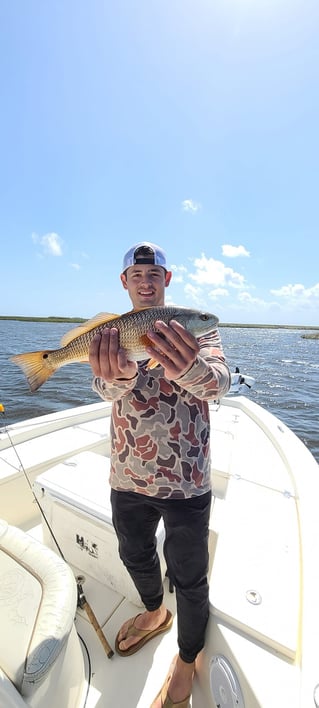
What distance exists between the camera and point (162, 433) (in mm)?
1944

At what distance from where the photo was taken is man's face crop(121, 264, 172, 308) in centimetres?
217

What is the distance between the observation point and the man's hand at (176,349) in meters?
1.72

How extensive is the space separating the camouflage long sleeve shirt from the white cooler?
2.75ft

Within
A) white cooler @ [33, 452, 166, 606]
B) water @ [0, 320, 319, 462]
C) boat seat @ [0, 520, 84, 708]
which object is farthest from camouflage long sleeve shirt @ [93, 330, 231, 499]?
water @ [0, 320, 319, 462]

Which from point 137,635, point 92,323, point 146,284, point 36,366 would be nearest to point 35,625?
point 137,635

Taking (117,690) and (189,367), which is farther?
(117,690)

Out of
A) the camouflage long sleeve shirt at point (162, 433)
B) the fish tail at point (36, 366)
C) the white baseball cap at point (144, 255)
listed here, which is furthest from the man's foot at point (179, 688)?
the white baseball cap at point (144, 255)

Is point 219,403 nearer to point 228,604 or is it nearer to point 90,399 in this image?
point 228,604

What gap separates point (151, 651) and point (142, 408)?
2.27 meters

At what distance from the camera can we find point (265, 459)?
13.1 feet

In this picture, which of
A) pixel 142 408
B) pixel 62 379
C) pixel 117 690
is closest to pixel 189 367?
pixel 142 408

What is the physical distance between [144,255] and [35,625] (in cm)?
226

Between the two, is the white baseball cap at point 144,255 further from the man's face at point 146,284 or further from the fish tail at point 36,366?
the fish tail at point 36,366

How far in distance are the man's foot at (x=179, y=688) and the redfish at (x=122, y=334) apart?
2.07 metres
